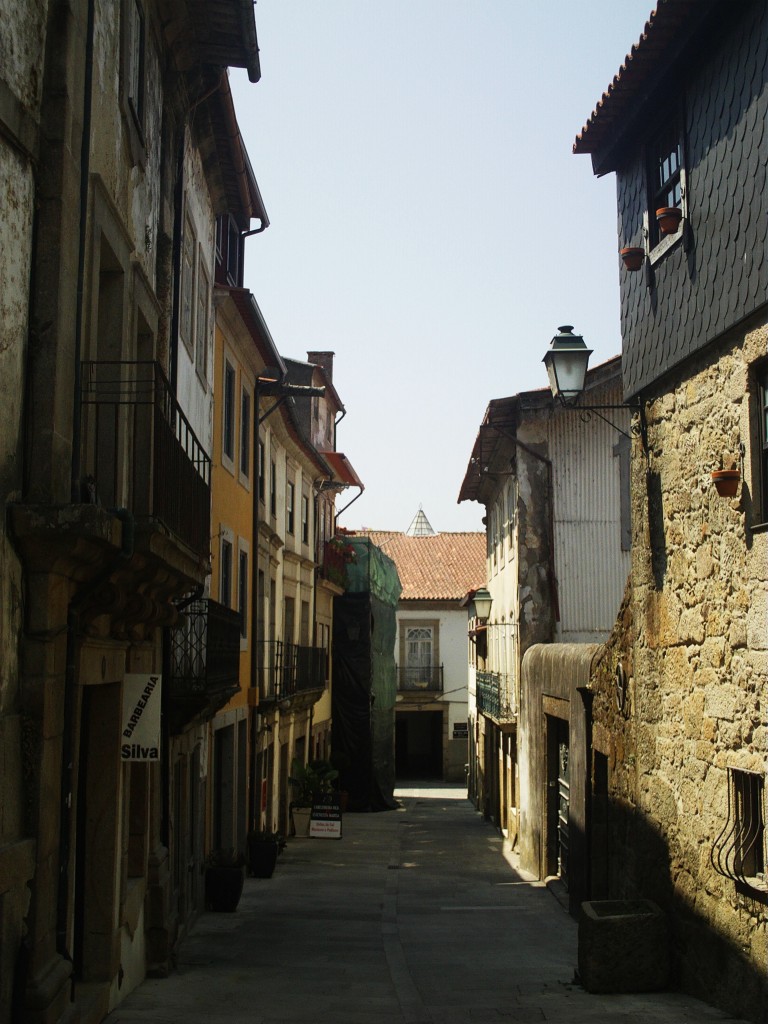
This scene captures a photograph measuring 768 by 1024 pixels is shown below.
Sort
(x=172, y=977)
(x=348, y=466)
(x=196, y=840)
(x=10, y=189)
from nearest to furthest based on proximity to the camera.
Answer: (x=10, y=189), (x=172, y=977), (x=196, y=840), (x=348, y=466)

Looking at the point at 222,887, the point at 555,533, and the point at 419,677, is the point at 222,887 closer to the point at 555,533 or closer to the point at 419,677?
the point at 555,533

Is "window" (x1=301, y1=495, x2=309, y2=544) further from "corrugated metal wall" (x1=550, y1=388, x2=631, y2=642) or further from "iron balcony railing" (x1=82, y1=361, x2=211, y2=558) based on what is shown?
"iron balcony railing" (x1=82, y1=361, x2=211, y2=558)

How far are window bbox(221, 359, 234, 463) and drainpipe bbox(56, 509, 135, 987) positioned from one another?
9.97 m

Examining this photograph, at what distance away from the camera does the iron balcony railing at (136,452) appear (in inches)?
328

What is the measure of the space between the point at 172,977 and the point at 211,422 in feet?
23.0

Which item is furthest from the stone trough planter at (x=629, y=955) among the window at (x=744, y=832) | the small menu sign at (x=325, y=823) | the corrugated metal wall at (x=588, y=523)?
the corrugated metal wall at (x=588, y=523)

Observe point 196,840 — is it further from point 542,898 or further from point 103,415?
point 103,415

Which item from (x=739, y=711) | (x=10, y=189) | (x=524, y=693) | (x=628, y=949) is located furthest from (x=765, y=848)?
(x=524, y=693)

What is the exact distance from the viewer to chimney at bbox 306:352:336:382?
1555 inches

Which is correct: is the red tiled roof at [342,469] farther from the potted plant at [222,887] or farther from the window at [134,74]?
the window at [134,74]

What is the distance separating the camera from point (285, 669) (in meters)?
24.2

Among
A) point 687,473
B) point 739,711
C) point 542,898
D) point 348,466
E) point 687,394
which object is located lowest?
point 542,898

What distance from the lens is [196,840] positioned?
15523 mm

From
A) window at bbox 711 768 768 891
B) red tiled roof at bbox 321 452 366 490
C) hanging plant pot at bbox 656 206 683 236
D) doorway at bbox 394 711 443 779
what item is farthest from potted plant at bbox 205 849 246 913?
doorway at bbox 394 711 443 779
